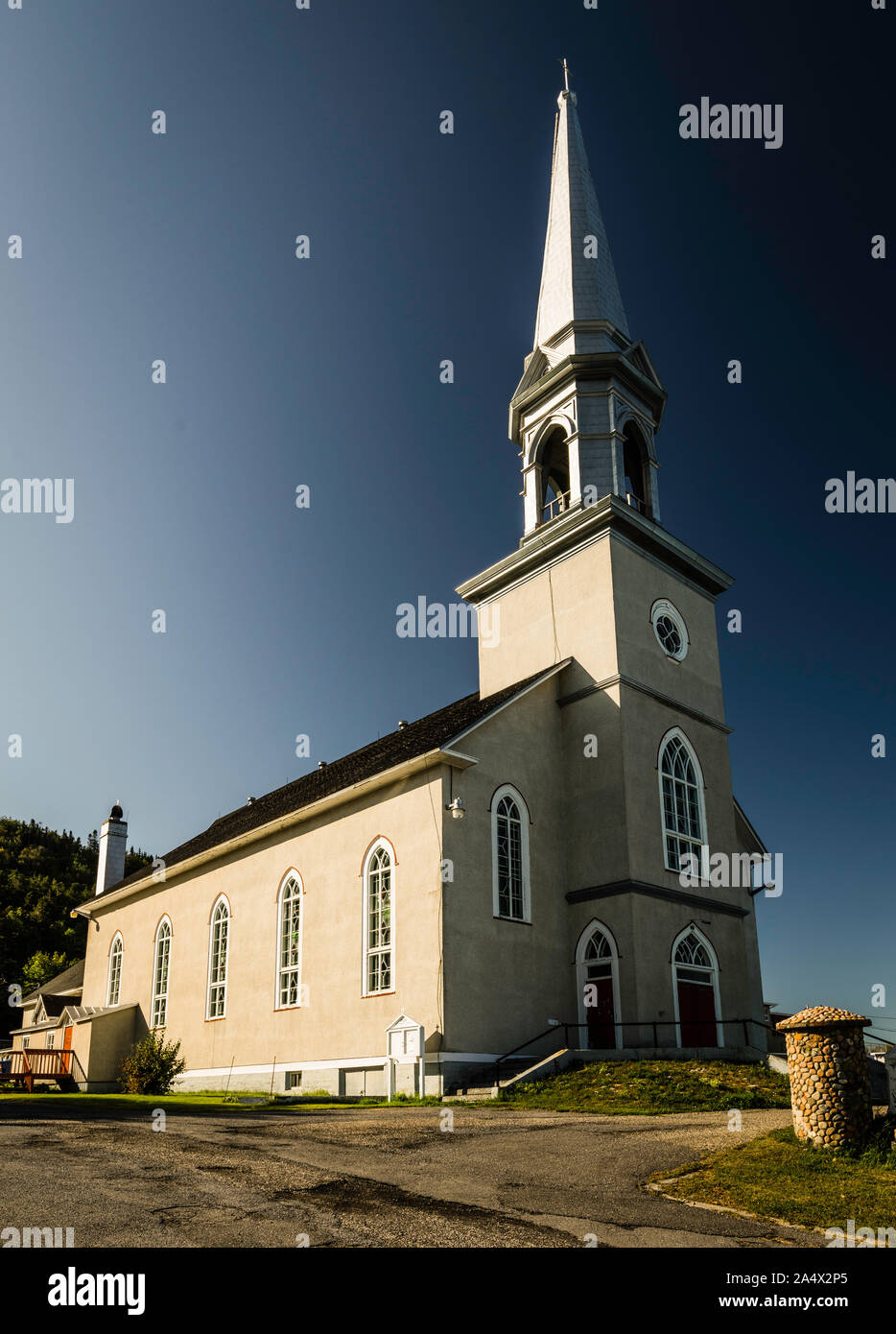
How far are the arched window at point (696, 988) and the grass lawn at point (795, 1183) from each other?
13.1 metres

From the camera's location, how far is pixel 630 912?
22656mm

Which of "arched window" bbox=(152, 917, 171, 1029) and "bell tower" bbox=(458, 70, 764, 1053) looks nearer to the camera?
"bell tower" bbox=(458, 70, 764, 1053)

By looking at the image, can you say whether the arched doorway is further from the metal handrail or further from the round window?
the round window

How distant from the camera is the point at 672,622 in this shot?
27.4m

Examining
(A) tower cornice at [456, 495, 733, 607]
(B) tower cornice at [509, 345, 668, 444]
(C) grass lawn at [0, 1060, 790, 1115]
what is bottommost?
(C) grass lawn at [0, 1060, 790, 1115]

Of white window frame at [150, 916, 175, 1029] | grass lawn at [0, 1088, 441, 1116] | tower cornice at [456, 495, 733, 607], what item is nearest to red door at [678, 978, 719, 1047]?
grass lawn at [0, 1088, 441, 1116]

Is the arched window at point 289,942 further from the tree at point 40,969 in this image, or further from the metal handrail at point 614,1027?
the tree at point 40,969

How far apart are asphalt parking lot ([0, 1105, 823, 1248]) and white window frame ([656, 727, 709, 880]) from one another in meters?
10.8

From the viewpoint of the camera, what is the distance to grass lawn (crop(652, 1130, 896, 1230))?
7582 millimetres

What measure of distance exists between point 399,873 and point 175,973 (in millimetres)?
13141

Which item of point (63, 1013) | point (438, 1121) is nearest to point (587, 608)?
point (438, 1121)

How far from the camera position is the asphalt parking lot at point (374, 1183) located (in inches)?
263

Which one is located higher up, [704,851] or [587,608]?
[587,608]
